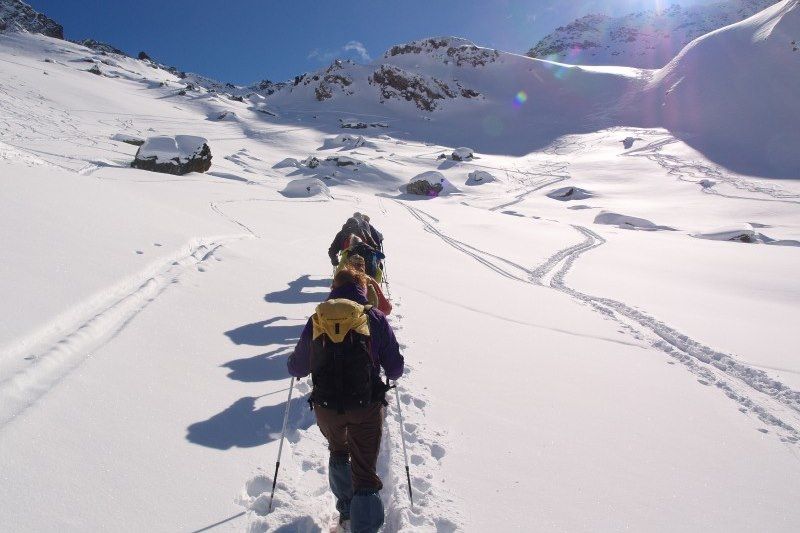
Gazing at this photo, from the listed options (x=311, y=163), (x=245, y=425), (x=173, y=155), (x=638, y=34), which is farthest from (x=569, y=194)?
(x=638, y=34)

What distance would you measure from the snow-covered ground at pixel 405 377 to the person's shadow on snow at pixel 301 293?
55 mm

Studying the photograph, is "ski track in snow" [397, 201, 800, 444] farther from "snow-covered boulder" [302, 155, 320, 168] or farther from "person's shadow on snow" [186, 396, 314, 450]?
"snow-covered boulder" [302, 155, 320, 168]

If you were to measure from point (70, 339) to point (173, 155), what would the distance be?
64.6ft

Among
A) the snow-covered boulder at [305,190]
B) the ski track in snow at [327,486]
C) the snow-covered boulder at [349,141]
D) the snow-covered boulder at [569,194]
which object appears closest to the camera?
the ski track in snow at [327,486]

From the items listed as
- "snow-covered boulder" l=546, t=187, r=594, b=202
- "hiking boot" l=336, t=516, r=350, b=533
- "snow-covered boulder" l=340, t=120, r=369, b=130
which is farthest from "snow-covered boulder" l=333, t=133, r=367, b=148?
"hiking boot" l=336, t=516, r=350, b=533

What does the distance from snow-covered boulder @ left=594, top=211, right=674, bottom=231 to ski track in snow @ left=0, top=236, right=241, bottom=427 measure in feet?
83.0

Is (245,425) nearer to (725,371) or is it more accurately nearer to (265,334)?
(265,334)

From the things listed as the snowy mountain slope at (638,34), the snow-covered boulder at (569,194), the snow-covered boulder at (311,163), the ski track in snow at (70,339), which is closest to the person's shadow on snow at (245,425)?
the ski track in snow at (70,339)

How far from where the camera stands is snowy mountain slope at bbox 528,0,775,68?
117m

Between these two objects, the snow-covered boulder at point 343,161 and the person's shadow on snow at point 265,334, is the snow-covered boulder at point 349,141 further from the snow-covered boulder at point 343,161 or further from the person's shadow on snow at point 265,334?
the person's shadow on snow at point 265,334

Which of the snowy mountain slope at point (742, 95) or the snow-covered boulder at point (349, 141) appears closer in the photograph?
the snowy mountain slope at point (742, 95)

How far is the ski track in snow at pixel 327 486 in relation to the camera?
3.22 meters

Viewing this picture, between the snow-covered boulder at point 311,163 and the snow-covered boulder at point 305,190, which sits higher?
the snow-covered boulder at point 311,163

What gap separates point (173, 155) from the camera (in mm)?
21578
